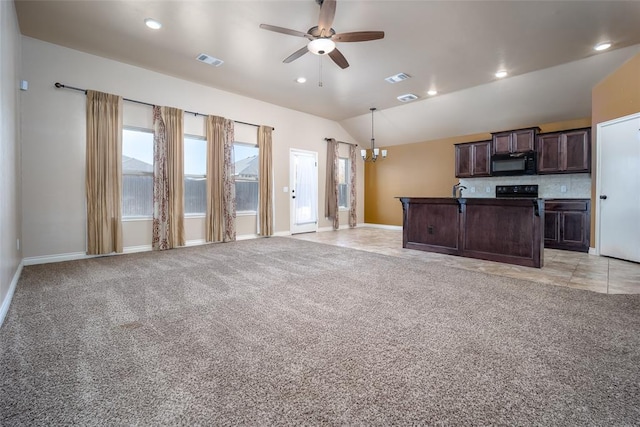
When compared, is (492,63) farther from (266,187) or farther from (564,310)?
(266,187)

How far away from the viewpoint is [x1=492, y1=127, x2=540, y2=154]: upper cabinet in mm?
5945

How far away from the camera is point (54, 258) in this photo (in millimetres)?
4367

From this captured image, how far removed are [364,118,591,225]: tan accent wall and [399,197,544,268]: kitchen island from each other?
2893 millimetres

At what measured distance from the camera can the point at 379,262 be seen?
14.2 ft

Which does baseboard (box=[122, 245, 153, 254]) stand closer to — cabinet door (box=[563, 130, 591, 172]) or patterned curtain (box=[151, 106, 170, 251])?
patterned curtain (box=[151, 106, 170, 251])

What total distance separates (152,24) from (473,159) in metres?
6.71

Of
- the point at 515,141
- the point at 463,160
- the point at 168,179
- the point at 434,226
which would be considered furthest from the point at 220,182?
the point at 515,141

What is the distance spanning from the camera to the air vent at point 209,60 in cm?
461

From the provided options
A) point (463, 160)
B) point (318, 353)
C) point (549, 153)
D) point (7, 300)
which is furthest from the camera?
point (463, 160)

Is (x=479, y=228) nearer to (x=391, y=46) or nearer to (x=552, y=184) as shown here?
(x=552, y=184)

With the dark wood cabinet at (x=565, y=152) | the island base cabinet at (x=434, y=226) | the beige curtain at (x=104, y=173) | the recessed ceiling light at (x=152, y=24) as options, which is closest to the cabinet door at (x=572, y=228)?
the dark wood cabinet at (x=565, y=152)

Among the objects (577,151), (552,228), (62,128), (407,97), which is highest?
(407,97)

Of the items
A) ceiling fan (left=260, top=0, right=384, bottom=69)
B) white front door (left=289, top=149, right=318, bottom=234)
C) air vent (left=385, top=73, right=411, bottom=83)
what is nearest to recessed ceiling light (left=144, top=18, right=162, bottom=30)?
ceiling fan (left=260, top=0, right=384, bottom=69)

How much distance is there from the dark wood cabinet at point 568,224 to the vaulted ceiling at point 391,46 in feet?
6.21
